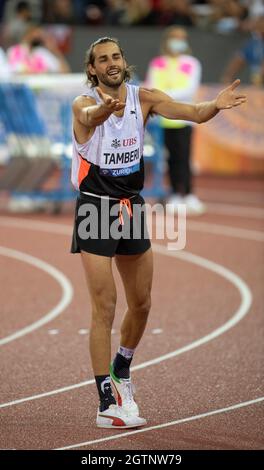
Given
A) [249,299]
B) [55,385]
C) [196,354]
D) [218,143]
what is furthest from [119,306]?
[218,143]

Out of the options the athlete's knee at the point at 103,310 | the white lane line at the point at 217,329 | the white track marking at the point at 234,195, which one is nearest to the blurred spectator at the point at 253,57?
the white track marking at the point at 234,195

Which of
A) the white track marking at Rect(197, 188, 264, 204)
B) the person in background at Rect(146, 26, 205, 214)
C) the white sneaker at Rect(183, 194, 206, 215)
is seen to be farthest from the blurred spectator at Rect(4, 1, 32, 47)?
the white sneaker at Rect(183, 194, 206, 215)

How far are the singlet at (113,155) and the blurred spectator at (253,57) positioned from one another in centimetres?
1447

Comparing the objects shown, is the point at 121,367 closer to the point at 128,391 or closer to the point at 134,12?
the point at 128,391

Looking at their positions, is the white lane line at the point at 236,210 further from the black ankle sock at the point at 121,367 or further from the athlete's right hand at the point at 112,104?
the athlete's right hand at the point at 112,104

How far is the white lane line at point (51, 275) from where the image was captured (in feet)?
29.0

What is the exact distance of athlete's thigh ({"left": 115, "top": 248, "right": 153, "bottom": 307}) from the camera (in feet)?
21.7

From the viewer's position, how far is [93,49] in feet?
20.8

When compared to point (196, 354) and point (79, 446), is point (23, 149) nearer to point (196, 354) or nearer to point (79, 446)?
point (196, 354)

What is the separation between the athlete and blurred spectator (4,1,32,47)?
14.8 metres

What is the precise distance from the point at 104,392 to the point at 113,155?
1290 mm

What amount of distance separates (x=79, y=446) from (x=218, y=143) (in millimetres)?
14571

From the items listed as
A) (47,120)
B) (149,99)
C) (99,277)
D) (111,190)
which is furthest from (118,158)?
(47,120)

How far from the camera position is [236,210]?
1638 centimetres
